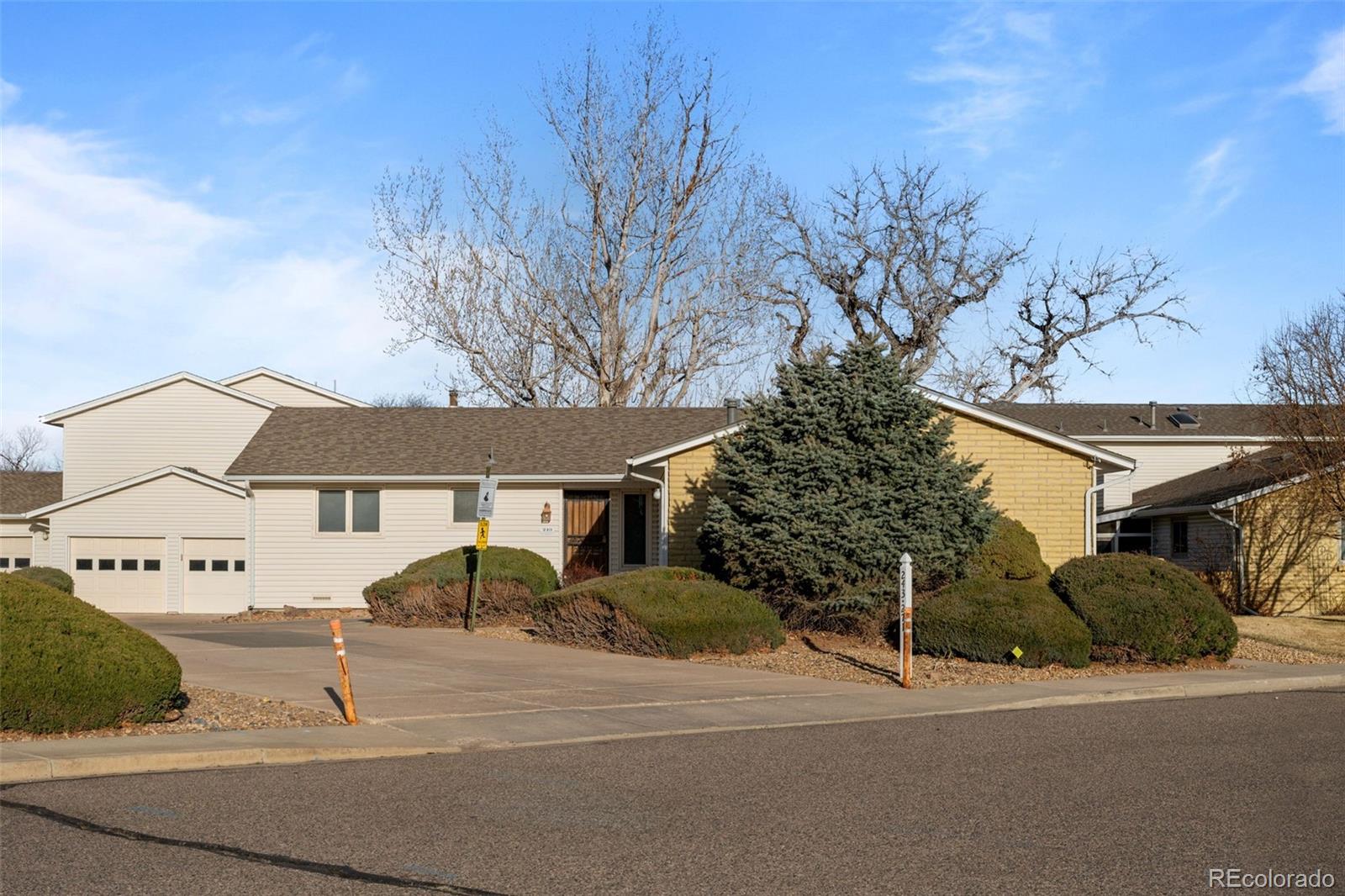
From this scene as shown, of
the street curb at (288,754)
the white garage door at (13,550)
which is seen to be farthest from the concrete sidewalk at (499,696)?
the white garage door at (13,550)

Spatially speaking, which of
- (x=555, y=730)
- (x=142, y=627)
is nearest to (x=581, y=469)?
(x=142, y=627)

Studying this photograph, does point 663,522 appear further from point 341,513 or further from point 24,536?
point 24,536

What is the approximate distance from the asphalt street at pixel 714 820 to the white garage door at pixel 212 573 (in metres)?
21.9

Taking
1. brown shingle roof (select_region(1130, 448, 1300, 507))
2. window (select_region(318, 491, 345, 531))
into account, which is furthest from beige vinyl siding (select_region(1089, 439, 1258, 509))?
window (select_region(318, 491, 345, 531))

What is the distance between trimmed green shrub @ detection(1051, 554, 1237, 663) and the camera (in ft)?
60.1

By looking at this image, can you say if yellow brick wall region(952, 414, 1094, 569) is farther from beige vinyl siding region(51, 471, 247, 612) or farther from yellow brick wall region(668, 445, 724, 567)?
beige vinyl siding region(51, 471, 247, 612)

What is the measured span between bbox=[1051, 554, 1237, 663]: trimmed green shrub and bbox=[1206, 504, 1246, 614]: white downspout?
12.9 metres

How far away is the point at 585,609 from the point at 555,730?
7404 mm

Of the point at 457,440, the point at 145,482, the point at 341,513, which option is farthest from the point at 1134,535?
the point at 145,482

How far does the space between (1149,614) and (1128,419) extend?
25.4m

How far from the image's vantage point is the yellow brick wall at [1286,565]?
1230 inches

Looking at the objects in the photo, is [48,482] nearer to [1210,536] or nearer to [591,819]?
[1210,536]

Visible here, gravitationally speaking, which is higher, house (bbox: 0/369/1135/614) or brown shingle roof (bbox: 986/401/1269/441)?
brown shingle roof (bbox: 986/401/1269/441)

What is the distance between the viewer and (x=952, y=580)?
2019cm
